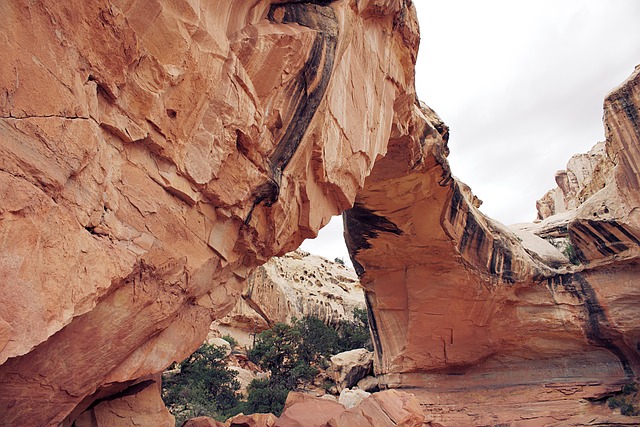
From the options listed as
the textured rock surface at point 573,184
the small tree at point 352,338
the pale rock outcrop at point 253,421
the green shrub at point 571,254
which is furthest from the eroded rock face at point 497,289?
the small tree at point 352,338

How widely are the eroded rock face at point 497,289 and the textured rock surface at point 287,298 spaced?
492 inches

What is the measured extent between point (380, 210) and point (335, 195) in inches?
221

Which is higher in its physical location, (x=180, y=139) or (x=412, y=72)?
(x=412, y=72)

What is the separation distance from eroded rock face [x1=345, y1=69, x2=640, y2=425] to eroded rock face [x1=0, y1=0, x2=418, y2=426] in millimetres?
6027

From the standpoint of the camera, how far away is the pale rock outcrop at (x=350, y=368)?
16.9m

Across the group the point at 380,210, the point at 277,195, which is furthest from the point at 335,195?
the point at 380,210

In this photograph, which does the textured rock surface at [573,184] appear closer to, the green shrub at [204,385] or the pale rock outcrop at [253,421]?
the pale rock outcrop at [253,421]

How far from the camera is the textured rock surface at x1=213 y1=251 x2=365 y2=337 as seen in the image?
26766 mm

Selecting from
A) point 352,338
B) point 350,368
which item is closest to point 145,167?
point 350,368

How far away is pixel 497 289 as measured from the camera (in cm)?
1370

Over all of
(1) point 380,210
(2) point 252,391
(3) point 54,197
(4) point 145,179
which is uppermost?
(1) point 380,210

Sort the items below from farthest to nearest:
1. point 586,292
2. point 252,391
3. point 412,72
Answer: point 252,391
point 586,292
point 412,72

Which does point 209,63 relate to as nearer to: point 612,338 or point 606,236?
point 606,236

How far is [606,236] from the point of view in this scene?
42.8ft
